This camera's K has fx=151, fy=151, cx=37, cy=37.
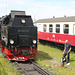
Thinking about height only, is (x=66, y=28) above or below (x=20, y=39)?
above

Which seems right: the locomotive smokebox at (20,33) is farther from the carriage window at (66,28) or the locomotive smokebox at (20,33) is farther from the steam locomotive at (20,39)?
the carriage window at (66,28)

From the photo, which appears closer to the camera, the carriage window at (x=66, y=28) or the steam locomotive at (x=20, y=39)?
the steam locomotive at (x=20, y=39)

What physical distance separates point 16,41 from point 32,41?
0.99 metres

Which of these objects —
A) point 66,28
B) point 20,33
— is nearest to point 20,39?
point 20,33

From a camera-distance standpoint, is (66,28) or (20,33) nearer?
(20,33)

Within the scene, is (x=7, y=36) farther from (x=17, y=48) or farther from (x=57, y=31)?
(x=57, y=31)

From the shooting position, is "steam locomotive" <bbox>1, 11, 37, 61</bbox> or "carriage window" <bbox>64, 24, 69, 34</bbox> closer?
"steam locomotive" <bbox>1, 11, 37, 61</bbox>

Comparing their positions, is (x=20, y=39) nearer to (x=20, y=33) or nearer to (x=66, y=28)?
(x=20, y=33)

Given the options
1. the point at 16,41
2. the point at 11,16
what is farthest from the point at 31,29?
the point at 11,16

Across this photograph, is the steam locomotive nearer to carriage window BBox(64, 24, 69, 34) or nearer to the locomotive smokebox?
the locomotive smokebox

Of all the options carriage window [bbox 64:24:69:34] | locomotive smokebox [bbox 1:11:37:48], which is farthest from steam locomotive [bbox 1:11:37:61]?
carriage window [bbox 64:24:69:34]

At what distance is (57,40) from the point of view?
48.2 ft

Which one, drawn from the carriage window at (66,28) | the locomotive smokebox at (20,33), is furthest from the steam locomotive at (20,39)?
the carriage window at (66,28)

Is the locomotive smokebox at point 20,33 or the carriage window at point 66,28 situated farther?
the carriage window at point 66,28
